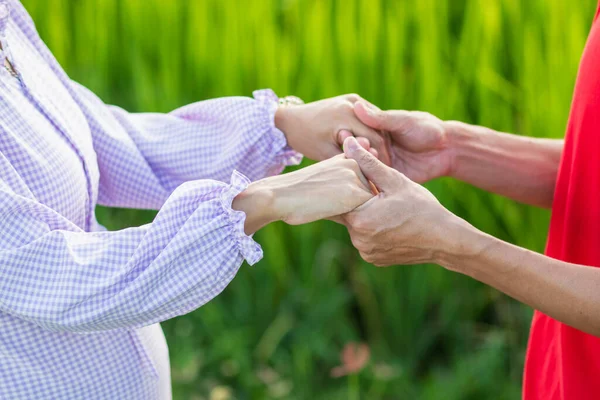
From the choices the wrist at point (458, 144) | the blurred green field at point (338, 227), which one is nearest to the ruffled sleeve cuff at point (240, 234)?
the wrist at point (458, 144)

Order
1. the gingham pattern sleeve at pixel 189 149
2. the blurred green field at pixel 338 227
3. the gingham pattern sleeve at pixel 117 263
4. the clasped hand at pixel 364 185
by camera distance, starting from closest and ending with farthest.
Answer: the gingham pattern sleeve at pixel 117 263
the clasped hand at pixel 364 185
the gingham pattern sleeve at pixel 189 149
the blurred green field at pixel 338 227

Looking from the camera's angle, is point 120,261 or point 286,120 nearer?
point 120,261

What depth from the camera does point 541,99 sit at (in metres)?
2.26

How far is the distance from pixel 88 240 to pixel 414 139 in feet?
2.29

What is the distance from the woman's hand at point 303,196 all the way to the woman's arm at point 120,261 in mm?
44

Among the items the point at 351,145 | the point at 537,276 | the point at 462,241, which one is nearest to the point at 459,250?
the point at 462,241

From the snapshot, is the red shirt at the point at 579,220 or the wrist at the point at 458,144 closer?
the red shirt at the point at 579,220

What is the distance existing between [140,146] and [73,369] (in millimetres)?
445

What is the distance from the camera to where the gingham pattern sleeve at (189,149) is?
1.40 meters

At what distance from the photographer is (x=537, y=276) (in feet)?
3.83

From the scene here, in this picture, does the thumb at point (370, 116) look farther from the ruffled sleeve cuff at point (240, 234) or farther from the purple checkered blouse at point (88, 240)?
the ruffled sleeve cuff at point (240, 234)

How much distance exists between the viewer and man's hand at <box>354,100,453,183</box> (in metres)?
1.50

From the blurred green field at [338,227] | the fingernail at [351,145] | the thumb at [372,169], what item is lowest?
the blurred green field at [338,227]

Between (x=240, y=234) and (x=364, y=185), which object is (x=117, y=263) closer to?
(x=240, y=234)
